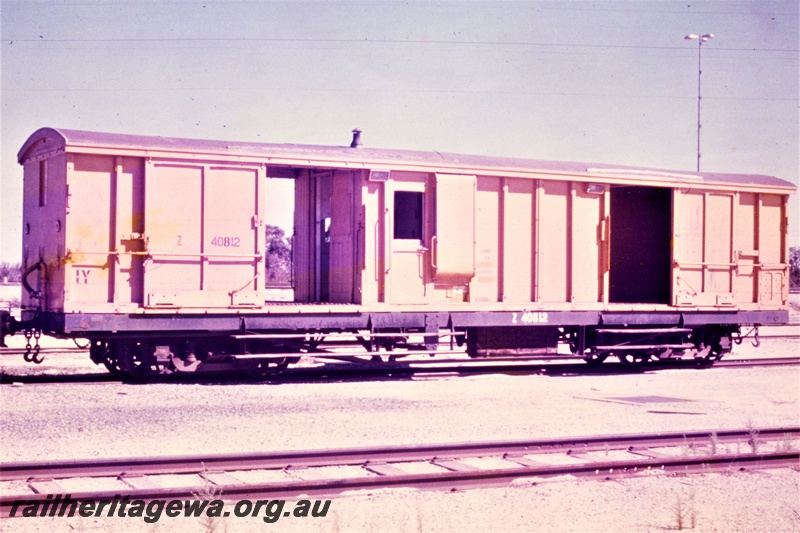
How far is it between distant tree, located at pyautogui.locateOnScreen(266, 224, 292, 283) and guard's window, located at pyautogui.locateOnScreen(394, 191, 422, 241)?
39492mm

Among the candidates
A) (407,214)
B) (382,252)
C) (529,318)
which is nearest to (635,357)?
(529,318)

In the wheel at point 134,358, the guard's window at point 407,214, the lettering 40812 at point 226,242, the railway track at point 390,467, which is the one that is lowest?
the railway track at point 390,467

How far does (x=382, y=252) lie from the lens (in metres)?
14.3

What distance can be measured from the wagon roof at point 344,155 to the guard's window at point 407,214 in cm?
58

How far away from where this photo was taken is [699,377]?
51.5 feet

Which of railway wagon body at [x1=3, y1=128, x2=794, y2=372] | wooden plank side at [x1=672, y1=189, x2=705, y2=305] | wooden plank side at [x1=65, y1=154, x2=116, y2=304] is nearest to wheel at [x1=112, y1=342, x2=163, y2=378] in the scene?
railway wagon body at [x1=3, y1=128, x2=794, y2=372]

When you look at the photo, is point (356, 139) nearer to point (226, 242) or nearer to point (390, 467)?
point (226, 242)

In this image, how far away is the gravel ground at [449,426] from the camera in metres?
6.50

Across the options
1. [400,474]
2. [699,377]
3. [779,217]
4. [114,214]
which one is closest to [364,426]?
[400,474]

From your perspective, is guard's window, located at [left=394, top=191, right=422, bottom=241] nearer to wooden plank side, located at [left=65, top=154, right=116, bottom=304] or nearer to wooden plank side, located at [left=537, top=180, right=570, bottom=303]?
wooden plank side, located at [left=537, top=180, right=570, bottom=303]

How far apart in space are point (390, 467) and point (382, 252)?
679 centimetres

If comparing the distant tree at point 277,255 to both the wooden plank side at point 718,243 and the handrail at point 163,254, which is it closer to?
the wooden plank side at point 718,243

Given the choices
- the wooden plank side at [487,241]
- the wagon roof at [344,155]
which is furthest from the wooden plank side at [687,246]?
the wooden plank side at [487,241]

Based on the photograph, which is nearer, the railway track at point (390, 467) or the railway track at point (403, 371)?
the railway track at point (390, 467)
